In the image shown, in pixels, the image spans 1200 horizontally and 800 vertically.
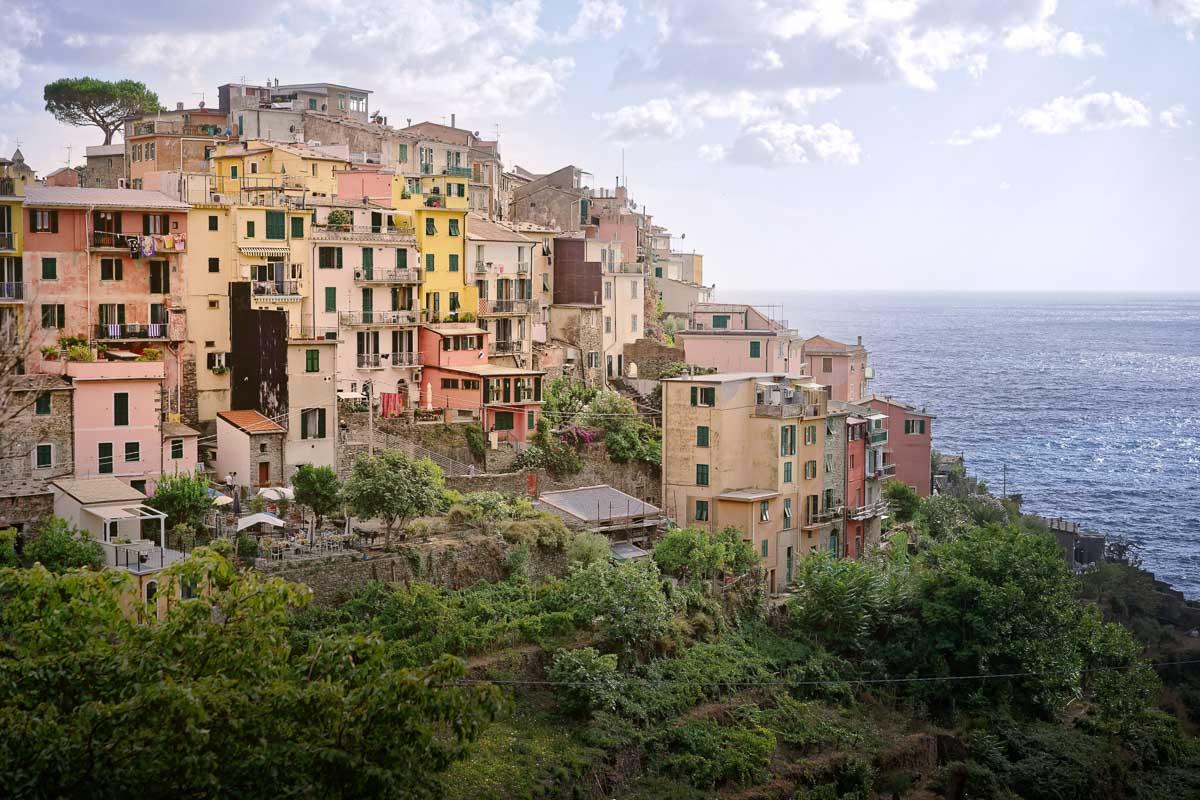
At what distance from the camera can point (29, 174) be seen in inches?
1756

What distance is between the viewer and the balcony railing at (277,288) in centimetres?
4612

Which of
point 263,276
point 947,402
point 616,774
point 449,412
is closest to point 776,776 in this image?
point 616,774

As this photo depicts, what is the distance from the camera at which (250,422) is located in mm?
42688

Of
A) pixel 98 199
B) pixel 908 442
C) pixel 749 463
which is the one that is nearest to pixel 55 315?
pixel 98 199

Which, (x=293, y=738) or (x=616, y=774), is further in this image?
(x=616, y=774)

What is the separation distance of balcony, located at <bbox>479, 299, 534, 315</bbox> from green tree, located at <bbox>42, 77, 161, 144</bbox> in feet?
84.5

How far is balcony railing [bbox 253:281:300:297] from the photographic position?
46.1 m

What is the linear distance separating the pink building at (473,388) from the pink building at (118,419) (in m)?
11.0

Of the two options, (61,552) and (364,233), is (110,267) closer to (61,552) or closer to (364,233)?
(364,233)

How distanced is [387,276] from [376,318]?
1461 mm

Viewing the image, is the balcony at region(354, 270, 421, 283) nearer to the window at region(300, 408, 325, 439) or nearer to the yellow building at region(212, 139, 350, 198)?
the yellow building at region(212, 139, 350, 198)

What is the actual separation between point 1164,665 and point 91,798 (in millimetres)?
36851

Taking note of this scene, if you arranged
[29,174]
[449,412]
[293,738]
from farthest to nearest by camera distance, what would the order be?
1. [449,412]
2. [29,174]
3. [293,738]

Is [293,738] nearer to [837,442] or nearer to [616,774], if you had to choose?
[616,774]
